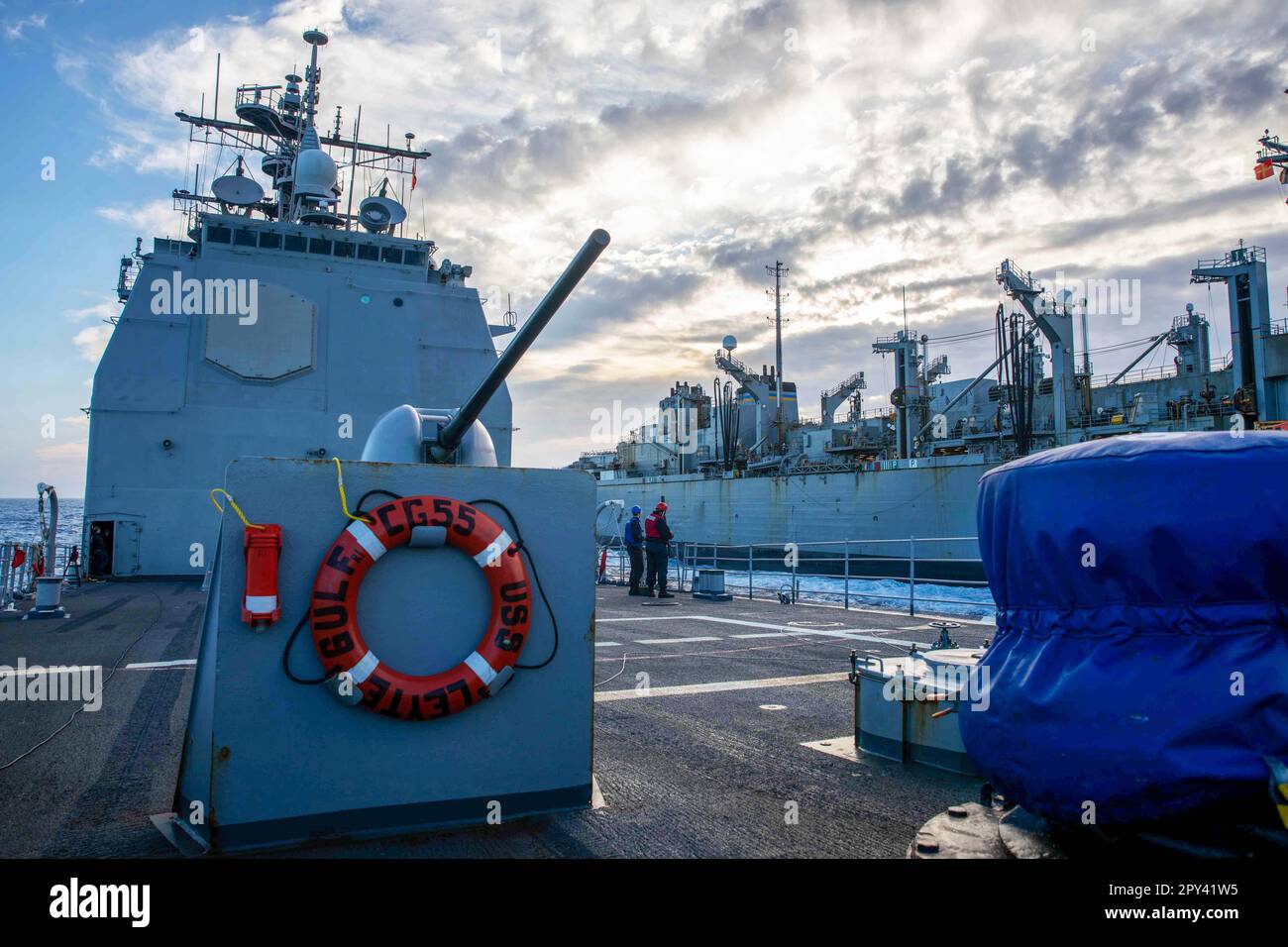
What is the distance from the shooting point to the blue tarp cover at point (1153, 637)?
1.85 meters

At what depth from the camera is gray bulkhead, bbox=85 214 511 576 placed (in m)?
17.1

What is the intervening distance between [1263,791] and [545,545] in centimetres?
257

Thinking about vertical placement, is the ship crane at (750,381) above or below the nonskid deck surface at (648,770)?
above

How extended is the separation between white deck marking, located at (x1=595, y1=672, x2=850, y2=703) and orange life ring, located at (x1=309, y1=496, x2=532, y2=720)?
246cm

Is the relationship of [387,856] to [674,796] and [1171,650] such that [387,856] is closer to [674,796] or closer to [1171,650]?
[674,796]

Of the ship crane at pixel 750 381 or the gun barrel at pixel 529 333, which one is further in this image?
the ship crane at pixel 750 381

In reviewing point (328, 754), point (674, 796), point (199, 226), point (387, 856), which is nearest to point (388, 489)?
point (328, 754)

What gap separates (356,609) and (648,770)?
68.5 inches

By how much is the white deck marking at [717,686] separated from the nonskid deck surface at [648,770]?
2cm

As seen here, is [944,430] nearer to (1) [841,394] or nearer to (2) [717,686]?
(1) [841,394]

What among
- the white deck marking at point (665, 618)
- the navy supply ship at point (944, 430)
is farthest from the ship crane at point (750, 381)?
the white deck marking at point (665, 618)

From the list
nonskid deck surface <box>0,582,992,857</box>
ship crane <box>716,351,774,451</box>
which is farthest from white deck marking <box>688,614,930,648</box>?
ship crane <box>716,351,774,451</box>

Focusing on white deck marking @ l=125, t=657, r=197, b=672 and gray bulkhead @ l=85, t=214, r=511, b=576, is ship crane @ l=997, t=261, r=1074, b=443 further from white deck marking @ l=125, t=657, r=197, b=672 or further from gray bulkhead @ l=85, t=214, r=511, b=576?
white deck marking @ l=125, t=657, r=197, b=672

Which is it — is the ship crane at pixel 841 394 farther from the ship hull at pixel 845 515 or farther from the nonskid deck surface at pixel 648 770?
the nonskid deck surface at pixel 648 770
